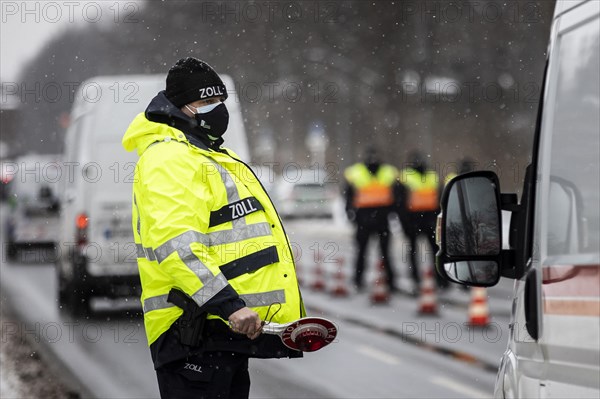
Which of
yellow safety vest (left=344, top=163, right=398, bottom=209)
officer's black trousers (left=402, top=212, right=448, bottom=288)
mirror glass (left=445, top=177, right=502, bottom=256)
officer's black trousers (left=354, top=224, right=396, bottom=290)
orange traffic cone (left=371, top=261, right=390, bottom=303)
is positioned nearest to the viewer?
mirror glass (left=445, top=177, right=502, bottom=256)

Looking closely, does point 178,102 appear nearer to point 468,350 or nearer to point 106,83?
point 468,350

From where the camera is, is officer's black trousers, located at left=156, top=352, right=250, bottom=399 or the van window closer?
the van window

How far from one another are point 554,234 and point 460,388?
5.62 meters

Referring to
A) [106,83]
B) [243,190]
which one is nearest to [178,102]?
[243,190]

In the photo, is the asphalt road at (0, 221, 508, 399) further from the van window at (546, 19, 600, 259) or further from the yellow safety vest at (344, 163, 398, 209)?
the van window at (546, 19, 600, 259)

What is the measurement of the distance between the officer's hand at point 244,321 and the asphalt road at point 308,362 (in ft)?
14.7

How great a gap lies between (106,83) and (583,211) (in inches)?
388

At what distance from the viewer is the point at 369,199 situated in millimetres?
15680

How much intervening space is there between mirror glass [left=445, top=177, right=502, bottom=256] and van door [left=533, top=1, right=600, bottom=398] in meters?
0.14

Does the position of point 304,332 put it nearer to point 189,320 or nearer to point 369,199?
point 189,320

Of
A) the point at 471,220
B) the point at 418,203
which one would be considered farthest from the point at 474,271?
the point at 418,203

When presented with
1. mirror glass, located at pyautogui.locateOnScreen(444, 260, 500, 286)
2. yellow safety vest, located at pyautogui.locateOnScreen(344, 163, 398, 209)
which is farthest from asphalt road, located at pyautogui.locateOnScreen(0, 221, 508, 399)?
mirror glass, located at pyautogui.locateOnScreen(444, 260, 500, 286)

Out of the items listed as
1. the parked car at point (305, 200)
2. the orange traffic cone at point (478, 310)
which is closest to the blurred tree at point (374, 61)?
the parked car at point (305, 200)

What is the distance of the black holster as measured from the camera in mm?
4043
